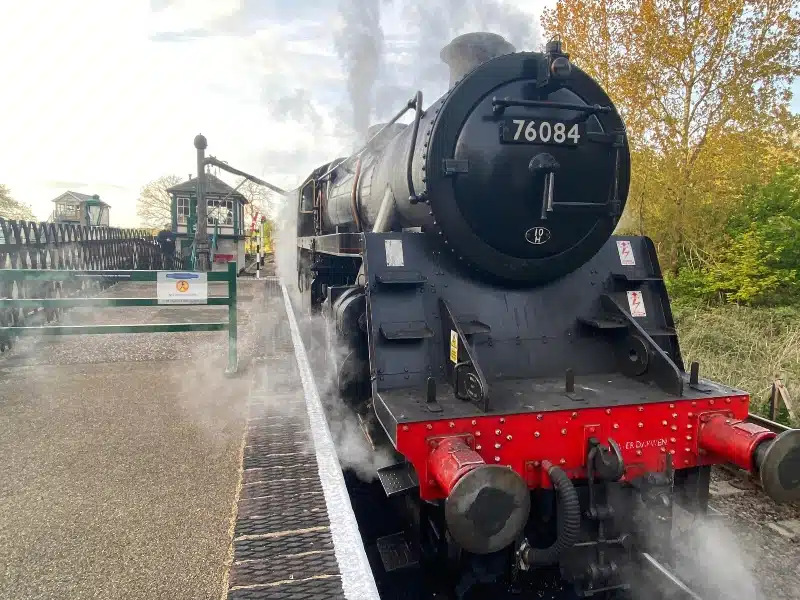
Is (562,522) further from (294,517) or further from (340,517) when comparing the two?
(294,517)

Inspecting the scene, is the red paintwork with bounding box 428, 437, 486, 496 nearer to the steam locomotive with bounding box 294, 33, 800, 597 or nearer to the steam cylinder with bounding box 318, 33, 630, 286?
the steam locomotive with bounding box 294, 33, 800, 597

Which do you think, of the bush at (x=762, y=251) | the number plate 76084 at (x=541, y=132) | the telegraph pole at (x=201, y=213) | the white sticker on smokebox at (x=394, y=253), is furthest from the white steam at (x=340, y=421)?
the telegraph pole at (x=201, y=213)

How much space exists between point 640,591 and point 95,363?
6.33m

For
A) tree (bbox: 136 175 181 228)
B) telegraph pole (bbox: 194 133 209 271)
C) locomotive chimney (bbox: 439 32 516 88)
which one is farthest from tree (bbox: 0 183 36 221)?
locomotive chimney (bbox: 439 32 516 88)

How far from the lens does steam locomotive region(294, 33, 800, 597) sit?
278 cm

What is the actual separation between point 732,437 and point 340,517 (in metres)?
2.09

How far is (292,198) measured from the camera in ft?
37.9

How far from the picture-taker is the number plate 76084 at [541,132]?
333 centimetres

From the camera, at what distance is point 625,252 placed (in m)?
3.94

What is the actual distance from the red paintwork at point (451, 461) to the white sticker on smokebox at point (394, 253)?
121cm

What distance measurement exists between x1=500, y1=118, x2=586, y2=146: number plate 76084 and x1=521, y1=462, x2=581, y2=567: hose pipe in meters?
1.85

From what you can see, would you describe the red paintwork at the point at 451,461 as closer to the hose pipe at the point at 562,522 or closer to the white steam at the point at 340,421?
the hose pipe at the point at 562,522

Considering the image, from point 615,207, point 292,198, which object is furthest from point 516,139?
point 292,198

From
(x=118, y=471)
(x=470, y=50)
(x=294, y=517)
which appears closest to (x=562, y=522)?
(x=294, y=517)
